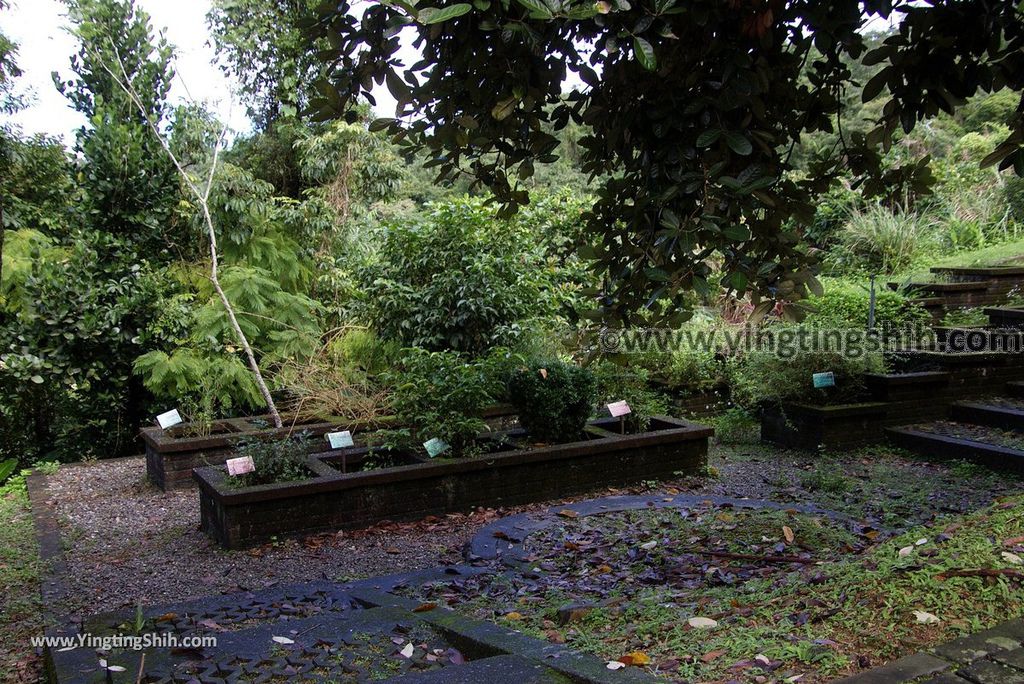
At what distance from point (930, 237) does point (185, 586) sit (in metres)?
12.5

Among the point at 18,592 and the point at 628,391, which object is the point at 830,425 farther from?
the point at 18,592

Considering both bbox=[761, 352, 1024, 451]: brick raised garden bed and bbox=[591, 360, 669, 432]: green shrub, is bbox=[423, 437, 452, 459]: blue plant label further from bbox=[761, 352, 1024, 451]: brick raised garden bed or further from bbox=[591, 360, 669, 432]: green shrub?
bbox=[761, 352, 1024, 451]: brick raised garden bed

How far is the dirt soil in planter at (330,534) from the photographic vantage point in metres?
5.11

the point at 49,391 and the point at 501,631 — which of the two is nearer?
the point at 501,631

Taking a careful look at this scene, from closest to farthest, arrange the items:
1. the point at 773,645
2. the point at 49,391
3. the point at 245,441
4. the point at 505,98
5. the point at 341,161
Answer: the point at 773,645, the point at 505,98, the point at 245,441, the point at 49,391, the point at 341,161

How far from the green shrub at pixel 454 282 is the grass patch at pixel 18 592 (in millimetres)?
3705

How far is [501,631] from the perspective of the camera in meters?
3.51

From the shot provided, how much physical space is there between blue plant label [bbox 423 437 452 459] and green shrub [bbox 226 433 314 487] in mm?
870

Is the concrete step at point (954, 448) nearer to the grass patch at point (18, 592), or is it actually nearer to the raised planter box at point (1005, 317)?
the raised planter box at point (1005, 317)

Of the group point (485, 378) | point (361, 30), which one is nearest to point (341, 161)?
point (485, 378)

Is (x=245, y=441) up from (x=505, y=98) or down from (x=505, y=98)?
down

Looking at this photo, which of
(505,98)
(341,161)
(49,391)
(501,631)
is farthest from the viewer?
(341,161)

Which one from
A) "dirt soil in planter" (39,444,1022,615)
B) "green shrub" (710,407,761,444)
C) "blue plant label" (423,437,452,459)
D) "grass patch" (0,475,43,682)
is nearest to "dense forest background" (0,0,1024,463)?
"blue plant label" (423,437,452,459)

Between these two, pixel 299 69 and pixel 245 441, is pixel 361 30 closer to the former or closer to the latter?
pixel 245 441
